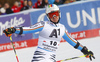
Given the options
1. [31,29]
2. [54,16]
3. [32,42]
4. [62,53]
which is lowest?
[62,53]

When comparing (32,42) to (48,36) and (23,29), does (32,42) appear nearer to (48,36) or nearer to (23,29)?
(48,36)

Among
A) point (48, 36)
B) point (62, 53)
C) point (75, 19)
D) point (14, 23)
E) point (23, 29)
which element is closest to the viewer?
point (23, 29)

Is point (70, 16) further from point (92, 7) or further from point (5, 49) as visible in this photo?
point (5, 49)

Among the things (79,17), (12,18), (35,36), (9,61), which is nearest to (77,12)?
(79,17)

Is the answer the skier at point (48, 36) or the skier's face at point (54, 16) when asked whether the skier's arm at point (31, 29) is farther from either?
the skier's face at point (54, 16)

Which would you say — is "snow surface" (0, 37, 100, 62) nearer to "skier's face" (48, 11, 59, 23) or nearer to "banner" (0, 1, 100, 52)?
"banner" (0, 1, 100, 52)

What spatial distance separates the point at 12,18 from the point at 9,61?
2474 mm

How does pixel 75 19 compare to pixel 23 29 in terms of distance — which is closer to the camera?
pixel 23 29

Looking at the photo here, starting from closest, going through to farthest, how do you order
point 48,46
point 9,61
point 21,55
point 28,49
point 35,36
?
point 48,46
point 9,61
point 21,55
point 28,49
point 35,36

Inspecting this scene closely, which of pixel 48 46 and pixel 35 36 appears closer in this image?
pixel 48 46

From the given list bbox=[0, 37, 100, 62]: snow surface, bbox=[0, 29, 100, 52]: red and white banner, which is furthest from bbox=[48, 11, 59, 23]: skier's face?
bbox=[0, 29, 100, 52]: red and white banner

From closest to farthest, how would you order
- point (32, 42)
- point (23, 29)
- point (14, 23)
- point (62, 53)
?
point (23, 29)
point (62, 53)
point (14, 23)
point (32, 42)

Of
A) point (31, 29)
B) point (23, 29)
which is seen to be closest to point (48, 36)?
point (31, 29)

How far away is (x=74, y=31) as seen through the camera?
33.6ft
